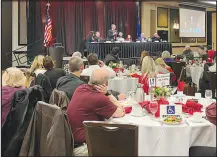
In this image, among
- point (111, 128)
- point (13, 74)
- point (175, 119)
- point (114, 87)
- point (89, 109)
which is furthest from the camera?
point (114, 87)

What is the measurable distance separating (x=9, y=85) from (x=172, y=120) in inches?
55.6

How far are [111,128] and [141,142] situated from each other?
21cm

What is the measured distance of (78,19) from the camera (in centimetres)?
1239

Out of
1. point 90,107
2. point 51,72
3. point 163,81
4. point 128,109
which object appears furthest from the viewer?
point 51,72

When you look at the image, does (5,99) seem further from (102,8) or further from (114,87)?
(102,8)

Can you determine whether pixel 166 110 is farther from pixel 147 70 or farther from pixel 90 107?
pixel 147 70

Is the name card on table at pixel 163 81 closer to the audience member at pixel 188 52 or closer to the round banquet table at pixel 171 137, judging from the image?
the round banquet table at pixel 171 137

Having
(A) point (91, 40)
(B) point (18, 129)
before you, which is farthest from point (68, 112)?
(A) point (91, 40)

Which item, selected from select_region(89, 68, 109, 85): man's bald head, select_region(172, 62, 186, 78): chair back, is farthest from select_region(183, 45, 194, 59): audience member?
select_region(89, 68, 109, 85): man's bald head

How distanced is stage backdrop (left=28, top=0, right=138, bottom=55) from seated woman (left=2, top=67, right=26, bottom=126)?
7.90 metres

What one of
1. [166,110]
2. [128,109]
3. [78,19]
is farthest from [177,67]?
Answer: [78,19]

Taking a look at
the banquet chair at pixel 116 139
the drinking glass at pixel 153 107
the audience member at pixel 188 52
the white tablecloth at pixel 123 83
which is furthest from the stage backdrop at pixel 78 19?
the banquet chair at pixel 116 139

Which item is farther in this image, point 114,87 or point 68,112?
point 114,87

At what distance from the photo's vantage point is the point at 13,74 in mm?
2828
